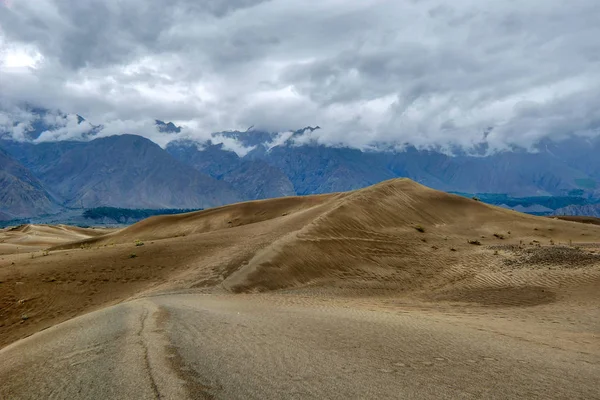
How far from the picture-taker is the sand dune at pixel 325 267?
17188mm

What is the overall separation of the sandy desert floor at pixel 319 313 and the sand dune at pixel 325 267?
0.42 feet

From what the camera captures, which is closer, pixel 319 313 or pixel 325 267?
pixel 319 313

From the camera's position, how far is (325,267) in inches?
867

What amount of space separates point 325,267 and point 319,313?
31.6ft

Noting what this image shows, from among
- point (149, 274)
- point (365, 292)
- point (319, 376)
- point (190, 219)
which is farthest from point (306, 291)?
point (190, 219)

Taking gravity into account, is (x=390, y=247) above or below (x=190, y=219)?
below

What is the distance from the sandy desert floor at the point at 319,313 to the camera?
598cm

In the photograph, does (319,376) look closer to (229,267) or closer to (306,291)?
(306,291)

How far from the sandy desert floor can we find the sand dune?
13 cm

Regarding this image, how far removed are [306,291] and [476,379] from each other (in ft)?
42.0

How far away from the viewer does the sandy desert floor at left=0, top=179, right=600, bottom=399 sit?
5980mm

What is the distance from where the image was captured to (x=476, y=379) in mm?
6121

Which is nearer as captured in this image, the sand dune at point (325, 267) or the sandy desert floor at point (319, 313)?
the sandy desert floor at point (319, 313)

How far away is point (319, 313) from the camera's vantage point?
12422 mm
